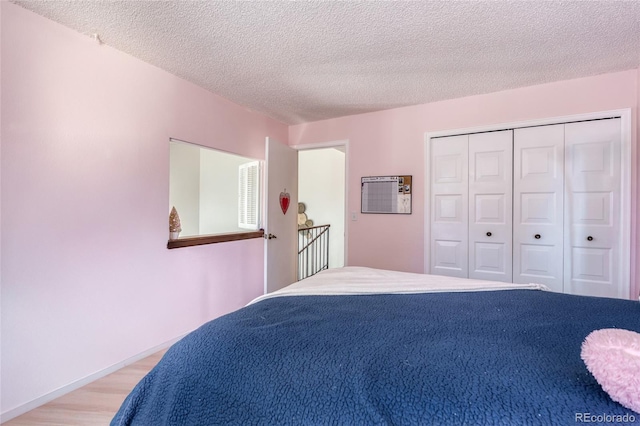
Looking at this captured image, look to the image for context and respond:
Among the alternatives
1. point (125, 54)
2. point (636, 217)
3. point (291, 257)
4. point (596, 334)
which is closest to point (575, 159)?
point (636, 217)

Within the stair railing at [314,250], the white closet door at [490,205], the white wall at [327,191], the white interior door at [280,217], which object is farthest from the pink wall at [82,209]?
the white wall at [327,191]

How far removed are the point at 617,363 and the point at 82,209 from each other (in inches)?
101

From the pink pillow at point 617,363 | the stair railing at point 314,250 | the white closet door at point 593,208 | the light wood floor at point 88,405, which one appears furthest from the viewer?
the stair railing at point 314,250

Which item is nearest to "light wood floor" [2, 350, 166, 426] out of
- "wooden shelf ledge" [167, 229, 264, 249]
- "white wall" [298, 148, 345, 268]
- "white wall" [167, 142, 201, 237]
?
"wooden shelf ledge" [167, 229, 264, 249]

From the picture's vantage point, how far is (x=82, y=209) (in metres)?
1.92

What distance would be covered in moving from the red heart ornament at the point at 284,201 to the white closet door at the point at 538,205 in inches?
92.8

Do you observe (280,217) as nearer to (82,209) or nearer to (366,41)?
(82,209)

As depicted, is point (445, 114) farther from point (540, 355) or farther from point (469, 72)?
point (540, 355)

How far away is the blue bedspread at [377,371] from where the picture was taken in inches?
25.9

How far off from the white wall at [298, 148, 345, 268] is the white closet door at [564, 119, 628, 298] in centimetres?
340

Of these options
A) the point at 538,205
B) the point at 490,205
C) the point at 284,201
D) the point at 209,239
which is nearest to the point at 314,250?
the point at 284,201

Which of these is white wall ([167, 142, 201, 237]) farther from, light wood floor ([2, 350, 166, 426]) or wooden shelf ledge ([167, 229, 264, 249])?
light wood floor ([2, 350, 166, 426])

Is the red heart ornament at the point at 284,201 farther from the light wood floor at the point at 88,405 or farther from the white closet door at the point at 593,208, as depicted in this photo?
the white closet door at the point at 593,208

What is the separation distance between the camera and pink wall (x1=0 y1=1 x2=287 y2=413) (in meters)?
1.63
